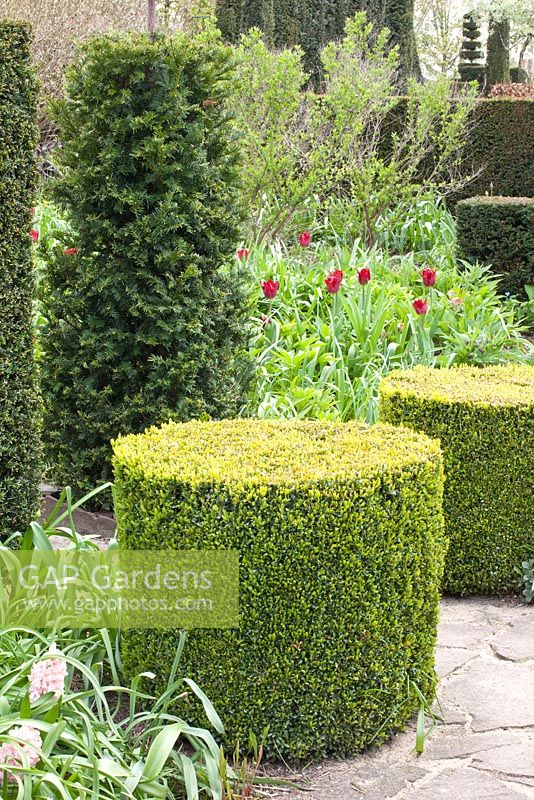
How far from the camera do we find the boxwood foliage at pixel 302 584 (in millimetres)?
2697

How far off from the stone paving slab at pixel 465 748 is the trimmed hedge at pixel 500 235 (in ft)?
19.7

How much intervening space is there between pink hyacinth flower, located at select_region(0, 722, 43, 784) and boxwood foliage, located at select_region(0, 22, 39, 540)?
1466mm

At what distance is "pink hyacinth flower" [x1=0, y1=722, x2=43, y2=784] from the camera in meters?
2.12

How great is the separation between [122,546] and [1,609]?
47 cm

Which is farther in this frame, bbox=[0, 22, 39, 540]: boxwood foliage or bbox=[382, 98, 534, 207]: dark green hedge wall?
bbox=[382, 98, 534, 207]: dark green hedge wall

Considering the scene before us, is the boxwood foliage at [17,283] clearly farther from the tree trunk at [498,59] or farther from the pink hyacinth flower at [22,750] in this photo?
the tree trunk at [498,59]

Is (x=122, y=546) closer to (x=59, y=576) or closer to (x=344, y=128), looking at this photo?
(x=59, y=576)

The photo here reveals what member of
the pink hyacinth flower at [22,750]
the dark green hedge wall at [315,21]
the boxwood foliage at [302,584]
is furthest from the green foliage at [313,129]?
the dark green hedge wall at [315,21]

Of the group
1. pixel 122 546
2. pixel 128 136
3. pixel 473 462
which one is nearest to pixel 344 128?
pixel 128 136

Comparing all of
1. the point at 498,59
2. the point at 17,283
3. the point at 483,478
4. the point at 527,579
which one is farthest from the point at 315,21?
the point at 17,283

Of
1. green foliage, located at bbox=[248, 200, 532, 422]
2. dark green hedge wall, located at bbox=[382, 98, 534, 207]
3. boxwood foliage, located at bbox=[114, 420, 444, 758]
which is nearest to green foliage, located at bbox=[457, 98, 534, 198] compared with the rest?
dark green hedge wall, located at bbox=[382, 98, 534, 207]

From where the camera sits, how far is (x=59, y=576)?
3.23m

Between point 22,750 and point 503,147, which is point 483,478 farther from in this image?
point 503,147

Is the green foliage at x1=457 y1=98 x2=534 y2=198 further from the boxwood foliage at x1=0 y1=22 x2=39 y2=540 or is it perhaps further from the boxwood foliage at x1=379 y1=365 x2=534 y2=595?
the boxwood foliage at x1=0 y1=22 x2=39 y2=540
